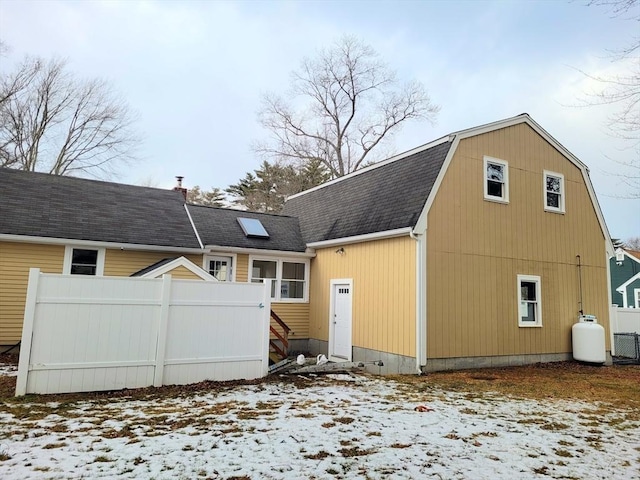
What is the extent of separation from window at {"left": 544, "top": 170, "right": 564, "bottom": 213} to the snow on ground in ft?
22.3

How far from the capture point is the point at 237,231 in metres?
13.4

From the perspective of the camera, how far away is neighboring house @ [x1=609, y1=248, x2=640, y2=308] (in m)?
24.6

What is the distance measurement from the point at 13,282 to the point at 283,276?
7.21m

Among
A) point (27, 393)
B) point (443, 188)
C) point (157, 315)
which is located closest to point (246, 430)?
point (157, 315)

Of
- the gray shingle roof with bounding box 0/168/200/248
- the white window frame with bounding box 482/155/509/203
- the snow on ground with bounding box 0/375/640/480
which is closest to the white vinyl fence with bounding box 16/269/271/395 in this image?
the snow on ground with bounding box 0/375/640/480

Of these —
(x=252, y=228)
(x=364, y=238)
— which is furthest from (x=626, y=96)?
(x=252, y=228)

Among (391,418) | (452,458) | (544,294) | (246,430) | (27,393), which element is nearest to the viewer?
(452,458)

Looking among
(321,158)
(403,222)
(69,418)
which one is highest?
(321,158)

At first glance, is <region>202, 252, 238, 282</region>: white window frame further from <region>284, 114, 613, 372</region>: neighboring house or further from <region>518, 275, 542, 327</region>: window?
<region>518, 275, 542, 327</region>: window

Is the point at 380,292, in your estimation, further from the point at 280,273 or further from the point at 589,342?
the point at 589,342

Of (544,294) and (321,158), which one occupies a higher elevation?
(321,158)

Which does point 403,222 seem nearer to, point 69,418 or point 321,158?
point 69,418

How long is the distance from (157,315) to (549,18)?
975 centimetres

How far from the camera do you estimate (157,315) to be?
724 cm
